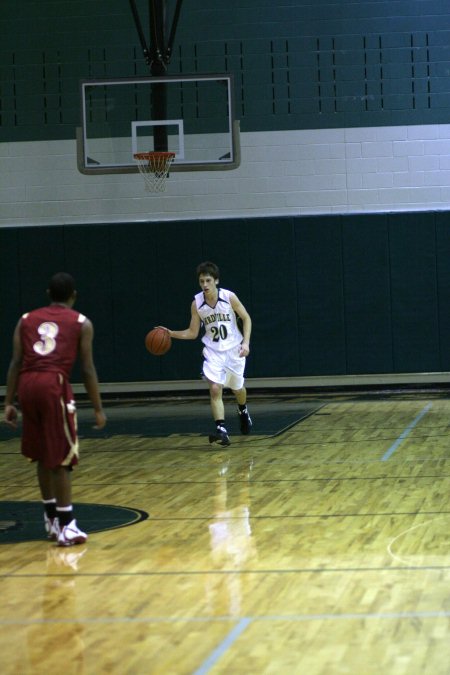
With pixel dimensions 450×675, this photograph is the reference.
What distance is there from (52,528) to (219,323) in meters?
4.55

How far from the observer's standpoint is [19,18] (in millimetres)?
16250

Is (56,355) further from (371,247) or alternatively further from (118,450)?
(371,247)

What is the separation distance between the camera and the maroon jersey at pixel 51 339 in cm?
650

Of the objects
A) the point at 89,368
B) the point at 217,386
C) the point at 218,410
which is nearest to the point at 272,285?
the point at 217,386

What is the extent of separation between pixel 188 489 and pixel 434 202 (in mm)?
8624

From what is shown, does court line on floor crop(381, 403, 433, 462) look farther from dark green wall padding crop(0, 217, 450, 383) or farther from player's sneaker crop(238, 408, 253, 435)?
dark green wall padding crop(0, 217, 450, 383)

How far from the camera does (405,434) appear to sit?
37.8 feet

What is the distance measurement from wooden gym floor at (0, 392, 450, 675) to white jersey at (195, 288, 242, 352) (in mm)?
1024

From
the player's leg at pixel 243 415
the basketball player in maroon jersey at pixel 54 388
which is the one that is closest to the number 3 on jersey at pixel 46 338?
the basketball player in maroon jersey at pixel 54 388

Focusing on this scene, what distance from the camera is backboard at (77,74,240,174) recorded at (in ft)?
45.5

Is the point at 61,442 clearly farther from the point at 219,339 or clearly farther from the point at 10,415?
the point at 219,339

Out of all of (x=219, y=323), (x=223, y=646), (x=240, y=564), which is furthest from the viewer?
(x=219, y=323)

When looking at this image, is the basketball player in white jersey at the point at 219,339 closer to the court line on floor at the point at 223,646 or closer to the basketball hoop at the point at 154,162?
the basketball hoop at the point at 154,162

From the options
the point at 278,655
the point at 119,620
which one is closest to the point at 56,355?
the point at 119,620
